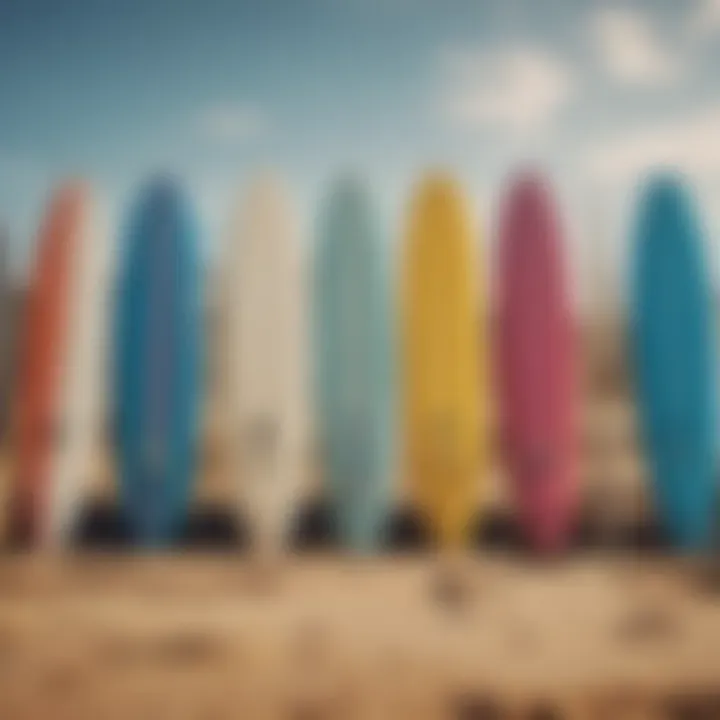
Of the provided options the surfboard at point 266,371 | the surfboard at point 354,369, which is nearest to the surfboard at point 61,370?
the surfboard at point 266,371

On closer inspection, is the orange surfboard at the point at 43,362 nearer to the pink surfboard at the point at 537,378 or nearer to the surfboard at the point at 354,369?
the surfboard at the point at 354,369

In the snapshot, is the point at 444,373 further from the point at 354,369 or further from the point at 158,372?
the point at 158,372

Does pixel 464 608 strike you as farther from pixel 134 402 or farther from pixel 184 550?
pixel 134 402

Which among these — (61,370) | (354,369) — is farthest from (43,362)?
(354,369)

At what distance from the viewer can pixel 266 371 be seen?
123cm

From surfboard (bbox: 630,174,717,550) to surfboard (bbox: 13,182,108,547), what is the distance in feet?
2.19

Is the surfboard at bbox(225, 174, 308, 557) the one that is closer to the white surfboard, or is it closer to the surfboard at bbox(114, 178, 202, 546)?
the surfboard at bbox(114, 178, 202, 546)

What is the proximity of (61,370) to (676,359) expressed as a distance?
0.75m

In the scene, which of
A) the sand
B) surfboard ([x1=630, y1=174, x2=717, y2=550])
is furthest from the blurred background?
the sand

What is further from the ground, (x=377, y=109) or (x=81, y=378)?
(x=377, y=109)

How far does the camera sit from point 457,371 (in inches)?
48.4

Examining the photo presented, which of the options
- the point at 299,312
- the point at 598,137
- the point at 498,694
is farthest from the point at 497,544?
the point at 598,137

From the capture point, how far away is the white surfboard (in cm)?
122

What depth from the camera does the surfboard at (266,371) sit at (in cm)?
121
